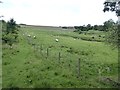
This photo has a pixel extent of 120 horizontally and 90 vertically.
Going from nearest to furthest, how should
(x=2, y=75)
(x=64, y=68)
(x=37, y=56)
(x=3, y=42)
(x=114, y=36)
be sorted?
(x=2, y=75) < (x=64, y=68) < (x=114, y=36) < (x=37, y=56) < (x=3, y=42)

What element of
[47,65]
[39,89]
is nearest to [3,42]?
[47,65]

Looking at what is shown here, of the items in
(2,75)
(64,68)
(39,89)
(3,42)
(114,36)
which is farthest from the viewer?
(3,42)

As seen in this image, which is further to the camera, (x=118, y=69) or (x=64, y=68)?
(x=118, y=69)

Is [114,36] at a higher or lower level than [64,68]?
higher

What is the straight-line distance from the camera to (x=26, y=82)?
25.2 meters

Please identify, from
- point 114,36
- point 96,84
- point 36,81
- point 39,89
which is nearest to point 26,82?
point 36,81

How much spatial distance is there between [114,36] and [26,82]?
12.9 m

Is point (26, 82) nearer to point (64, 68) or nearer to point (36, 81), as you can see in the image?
point (36, 81)

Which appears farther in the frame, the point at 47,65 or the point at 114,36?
the point at 114,36

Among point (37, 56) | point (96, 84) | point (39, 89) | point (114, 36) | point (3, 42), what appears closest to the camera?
point (39, 89)

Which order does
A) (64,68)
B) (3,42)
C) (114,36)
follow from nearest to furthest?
(64,68) < (114,36) < (3,42)

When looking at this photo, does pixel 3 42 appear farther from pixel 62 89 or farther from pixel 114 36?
pixel 62 89

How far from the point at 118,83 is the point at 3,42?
24996mm

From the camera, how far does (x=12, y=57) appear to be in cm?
3897
